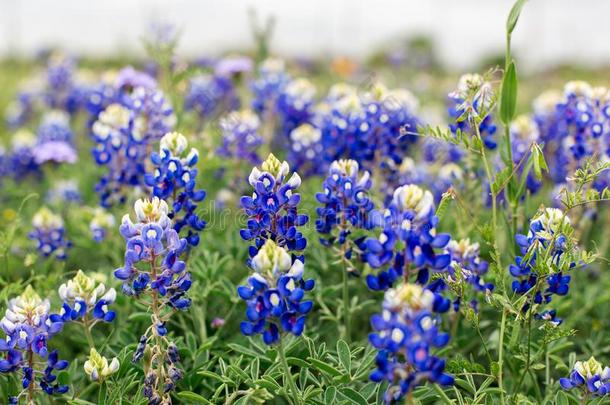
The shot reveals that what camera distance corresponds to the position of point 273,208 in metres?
2.46

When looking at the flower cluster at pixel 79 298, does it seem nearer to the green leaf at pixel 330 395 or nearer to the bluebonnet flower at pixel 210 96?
the green leaf at pixel 330 395

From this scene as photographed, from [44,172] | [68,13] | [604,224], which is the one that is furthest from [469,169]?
[68,13]

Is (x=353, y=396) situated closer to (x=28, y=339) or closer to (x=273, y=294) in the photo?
(x=273, y=294)

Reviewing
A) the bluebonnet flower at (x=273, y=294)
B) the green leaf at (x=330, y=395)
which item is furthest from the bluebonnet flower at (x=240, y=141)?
the bluebonnet flower at (x=273, y=294)

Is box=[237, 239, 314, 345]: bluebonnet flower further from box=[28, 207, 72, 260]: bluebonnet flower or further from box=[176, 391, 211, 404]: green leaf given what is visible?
box=[28, 207, 72, 260]: bluebonnet flower

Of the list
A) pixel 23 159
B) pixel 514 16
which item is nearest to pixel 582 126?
pixel 514 16

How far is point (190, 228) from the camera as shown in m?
3.04

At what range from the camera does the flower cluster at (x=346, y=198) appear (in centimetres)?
269

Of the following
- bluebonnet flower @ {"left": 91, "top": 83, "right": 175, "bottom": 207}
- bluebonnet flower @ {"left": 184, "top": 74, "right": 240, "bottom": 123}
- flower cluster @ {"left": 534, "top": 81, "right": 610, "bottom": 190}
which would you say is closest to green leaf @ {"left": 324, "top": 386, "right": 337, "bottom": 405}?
flower cluster @ {"left": 534, "top": 81, "right": 610, "bottom": 190}

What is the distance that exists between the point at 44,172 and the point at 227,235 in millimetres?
2399

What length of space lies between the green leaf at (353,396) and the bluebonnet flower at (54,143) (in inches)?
113

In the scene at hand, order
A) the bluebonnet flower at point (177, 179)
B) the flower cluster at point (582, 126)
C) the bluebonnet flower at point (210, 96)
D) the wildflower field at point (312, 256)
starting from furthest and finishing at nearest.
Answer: the bluebonnet flower at point (210, 96)
the flower cluster at point (582, 126)
the bluebonnet flower at point (177, 179)
the wildflower field at point (312, 256)

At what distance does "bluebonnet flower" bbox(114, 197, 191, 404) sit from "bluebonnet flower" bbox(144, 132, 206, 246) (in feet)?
1.16

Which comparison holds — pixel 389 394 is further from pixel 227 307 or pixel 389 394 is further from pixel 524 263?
pixel 227 307
